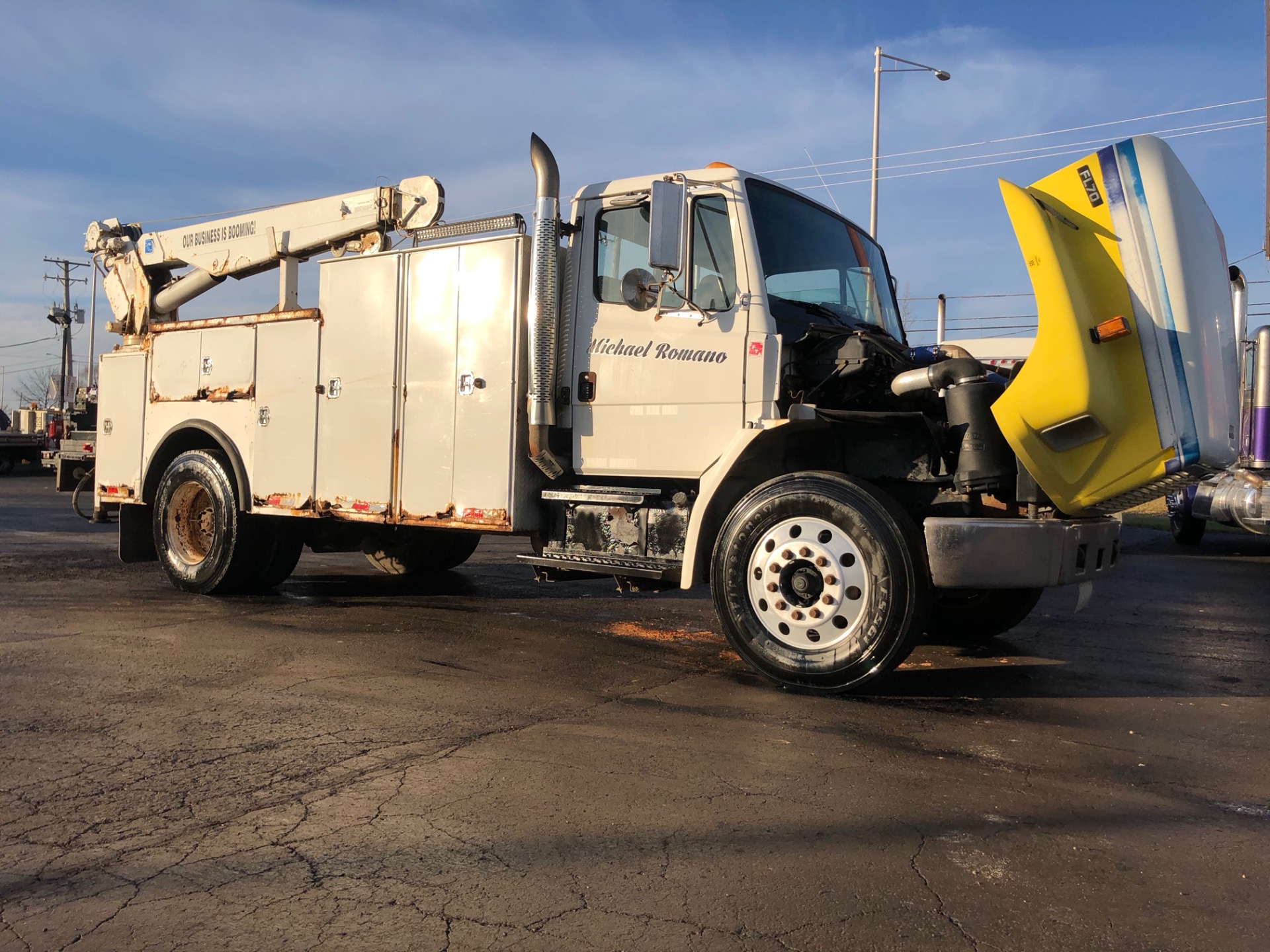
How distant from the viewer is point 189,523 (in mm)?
8875

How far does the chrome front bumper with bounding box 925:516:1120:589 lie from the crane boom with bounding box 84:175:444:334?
4832 millimetres

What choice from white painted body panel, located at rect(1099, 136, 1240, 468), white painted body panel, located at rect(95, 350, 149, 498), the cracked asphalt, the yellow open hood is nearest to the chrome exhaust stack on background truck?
the cracked asphalt

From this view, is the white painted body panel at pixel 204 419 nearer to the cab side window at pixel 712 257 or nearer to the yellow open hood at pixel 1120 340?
the cab side window at pixel 712 257

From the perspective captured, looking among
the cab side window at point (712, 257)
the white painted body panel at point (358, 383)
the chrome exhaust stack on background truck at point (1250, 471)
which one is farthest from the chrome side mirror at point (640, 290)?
the chrome exhaust stack on background truck at point (1250, 471)

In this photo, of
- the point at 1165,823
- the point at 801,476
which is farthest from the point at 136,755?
the point at 1165,823

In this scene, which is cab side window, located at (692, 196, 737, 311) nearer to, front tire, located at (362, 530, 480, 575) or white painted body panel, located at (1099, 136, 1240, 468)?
white painted body panel, located at (1099, 136, 1240, 468)

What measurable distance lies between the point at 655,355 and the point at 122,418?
18.8ft

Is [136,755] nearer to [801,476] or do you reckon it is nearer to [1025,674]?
[801,476]

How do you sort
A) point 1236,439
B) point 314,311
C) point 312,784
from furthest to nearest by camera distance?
point 314,311
point 1236,439
point 312,784

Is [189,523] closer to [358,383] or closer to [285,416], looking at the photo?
[285,416]

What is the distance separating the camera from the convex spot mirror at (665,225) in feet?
18.4

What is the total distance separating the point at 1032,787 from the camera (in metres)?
3.93

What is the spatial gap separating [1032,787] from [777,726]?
3.84 ft

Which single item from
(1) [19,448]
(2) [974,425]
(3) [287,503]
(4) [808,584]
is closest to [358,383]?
(3) [287,503]
